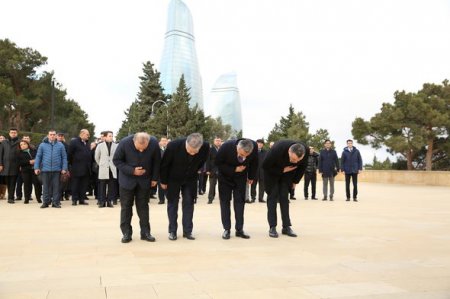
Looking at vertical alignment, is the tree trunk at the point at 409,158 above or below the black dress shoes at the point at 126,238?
above

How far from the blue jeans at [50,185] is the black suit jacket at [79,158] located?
2.74ft

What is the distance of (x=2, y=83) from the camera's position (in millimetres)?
44812

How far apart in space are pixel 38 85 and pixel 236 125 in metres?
94.4

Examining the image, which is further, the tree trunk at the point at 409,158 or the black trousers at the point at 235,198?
the tree trunk at the point at 409,158

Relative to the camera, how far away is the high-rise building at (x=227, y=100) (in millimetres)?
143125

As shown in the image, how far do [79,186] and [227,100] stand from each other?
13172cm

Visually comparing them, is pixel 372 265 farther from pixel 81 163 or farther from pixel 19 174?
pixel 19 174

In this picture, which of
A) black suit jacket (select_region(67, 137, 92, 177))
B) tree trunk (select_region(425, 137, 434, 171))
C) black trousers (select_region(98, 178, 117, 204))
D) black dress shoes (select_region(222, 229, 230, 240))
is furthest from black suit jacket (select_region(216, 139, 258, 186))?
tree trunk (select_region(425, 137, 434, 171))

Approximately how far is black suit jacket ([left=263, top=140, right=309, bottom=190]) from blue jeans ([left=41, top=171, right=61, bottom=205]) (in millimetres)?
6317

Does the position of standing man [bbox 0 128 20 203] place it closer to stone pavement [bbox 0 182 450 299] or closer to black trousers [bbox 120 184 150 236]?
stone pavement [bbox 0 182 450 299]

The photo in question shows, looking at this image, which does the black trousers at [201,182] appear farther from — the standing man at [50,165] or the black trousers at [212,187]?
the standing man at [50,165]

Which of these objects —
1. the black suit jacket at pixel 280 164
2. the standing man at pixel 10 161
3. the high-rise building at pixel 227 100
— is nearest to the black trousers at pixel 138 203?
the black suit jacket at pixel 280 164

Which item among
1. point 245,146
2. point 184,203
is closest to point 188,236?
point 184,203

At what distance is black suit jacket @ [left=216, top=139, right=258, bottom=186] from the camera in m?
7.27
